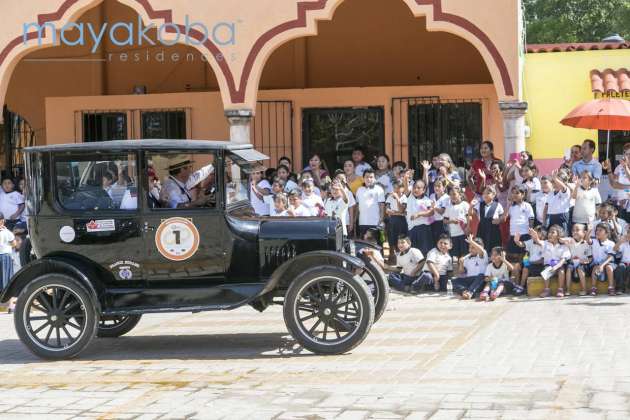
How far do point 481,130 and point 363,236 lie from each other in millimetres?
5357

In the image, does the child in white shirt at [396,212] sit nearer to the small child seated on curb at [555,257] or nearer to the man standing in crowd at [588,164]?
the small child seated on curb at [555,257]

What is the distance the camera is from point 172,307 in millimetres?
9648

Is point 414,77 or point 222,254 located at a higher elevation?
point 414,77

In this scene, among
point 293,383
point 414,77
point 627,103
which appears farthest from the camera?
point 414,77

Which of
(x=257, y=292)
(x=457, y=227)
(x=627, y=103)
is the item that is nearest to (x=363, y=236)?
(x=457, y=227)

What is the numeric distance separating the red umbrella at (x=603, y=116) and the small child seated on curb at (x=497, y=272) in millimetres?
2767

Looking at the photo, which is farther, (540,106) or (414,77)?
(414,77)

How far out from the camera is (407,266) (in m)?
13.8

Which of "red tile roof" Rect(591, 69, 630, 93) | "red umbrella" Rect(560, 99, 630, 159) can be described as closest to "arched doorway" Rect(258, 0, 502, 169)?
"red tile roof" Rect(591, 69, 630, 93)

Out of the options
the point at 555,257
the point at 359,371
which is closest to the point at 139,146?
the point at 359,371

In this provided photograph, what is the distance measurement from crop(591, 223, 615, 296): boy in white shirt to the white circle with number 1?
5730mm

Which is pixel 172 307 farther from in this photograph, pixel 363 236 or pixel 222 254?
pixel 363 236

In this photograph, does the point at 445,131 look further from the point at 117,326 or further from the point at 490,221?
the point at 117,326

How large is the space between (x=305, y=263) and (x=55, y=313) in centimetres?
237
